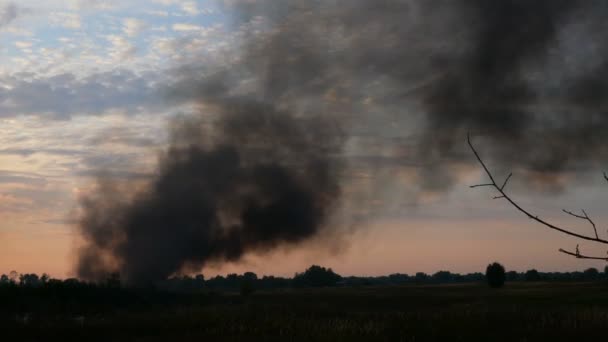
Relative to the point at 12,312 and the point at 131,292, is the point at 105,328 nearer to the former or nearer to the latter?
the point at 12,312

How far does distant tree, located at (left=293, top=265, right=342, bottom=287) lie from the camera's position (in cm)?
15675

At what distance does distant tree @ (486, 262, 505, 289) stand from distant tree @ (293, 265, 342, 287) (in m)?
71.5

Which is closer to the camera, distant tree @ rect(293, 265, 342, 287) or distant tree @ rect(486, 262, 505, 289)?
distant tree @ rect(486, 262, 505, 289)

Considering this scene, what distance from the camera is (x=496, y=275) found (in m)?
89.4

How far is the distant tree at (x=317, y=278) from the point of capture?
514ft

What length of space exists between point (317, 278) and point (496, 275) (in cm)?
7398

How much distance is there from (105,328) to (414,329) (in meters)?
13.7

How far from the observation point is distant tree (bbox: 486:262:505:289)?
292ft

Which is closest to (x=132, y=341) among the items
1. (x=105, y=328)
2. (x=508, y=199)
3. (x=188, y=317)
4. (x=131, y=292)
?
(x=105, y=328)

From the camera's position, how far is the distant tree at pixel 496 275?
8888 centimetres

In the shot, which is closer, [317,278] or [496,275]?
[496,275]

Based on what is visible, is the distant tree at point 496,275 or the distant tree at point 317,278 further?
the distant tree at point 317,278

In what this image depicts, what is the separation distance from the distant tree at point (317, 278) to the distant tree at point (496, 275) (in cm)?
7150

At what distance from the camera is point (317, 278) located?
157375mm
